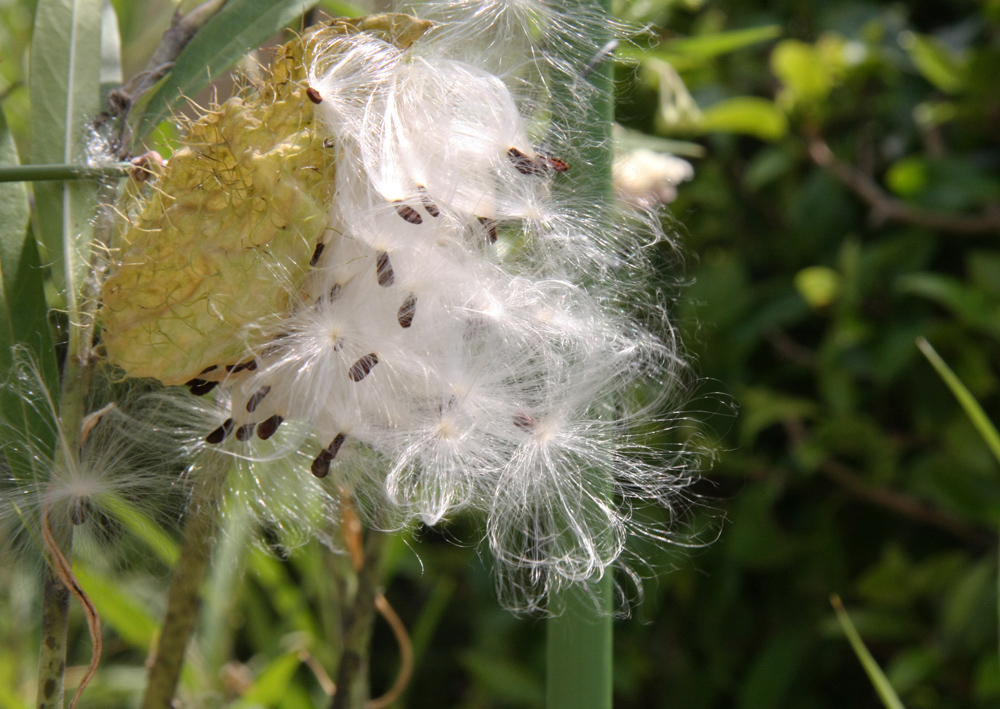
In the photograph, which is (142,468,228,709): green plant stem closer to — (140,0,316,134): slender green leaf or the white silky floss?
the white silky floss

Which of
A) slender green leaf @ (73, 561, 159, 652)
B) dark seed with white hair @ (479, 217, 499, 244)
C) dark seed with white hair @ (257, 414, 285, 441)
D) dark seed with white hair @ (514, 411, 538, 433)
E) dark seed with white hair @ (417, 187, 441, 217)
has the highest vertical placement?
dark seed with white hair @ (417, 187, 441, 217)

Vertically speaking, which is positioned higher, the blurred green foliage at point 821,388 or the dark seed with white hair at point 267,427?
the dark seed with white hair at point 267,427

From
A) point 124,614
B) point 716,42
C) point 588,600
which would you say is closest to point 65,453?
point 588,600

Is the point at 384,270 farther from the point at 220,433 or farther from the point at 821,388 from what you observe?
the point at 821,388

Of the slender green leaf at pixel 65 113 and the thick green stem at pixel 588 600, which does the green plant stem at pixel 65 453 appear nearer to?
the slender green leaf at pixel 65 113

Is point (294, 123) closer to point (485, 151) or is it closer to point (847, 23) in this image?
point (485, 151)

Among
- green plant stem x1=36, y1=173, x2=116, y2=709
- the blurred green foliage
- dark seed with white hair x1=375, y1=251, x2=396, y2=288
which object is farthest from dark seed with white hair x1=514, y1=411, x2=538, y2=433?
the blurred green foliage

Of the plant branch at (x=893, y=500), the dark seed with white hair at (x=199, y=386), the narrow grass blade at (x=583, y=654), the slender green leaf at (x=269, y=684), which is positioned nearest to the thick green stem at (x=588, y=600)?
the narrow grass blade at (x=583, y=654)
